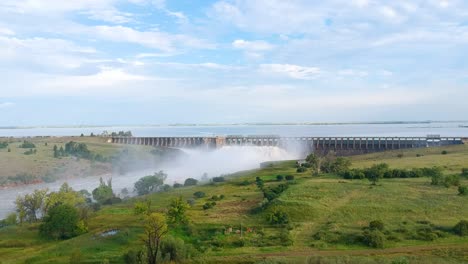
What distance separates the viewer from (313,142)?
137750 millimetres

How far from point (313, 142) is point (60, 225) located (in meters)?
102

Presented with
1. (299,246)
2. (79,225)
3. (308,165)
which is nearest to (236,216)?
(299,246)

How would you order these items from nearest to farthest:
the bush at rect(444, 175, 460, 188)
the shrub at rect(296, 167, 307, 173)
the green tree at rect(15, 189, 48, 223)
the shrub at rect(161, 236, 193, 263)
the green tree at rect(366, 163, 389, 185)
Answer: the shrub at rect(161, 236, 193, 263)
the bush at rect(444, 175, 460, 188)
the green tree at rect(15, 189, 48, 223)
the green tree at rect(366, 163, 389, 185)
the shrub at rect(296, 167, 307, 173)

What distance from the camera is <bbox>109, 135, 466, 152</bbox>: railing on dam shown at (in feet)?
409

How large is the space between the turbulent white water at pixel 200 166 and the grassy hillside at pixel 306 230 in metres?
42.2

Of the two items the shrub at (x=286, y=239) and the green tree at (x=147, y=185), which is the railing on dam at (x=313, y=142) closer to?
the green tree at (x=147, y=185)

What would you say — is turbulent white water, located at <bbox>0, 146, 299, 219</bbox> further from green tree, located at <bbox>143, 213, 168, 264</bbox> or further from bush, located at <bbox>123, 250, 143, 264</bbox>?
bush, located at <bbox>123, 250, 143, 264</bbox>

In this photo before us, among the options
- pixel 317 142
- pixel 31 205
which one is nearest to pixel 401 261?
pixel 31 205

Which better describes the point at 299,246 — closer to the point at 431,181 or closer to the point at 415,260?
the point at 415,260

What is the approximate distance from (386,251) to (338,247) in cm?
396

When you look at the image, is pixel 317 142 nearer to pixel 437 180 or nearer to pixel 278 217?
pixel 437 180

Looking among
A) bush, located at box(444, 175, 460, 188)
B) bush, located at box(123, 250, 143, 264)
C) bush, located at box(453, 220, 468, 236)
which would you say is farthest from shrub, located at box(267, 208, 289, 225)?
Result: bush, located at box(444, 175, 460, 188)

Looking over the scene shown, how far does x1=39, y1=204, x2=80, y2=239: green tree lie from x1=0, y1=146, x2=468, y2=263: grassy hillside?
3.71 feet

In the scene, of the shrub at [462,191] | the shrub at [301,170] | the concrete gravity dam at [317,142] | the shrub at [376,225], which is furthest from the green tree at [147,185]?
the concrete gravity dam at [317,142]
